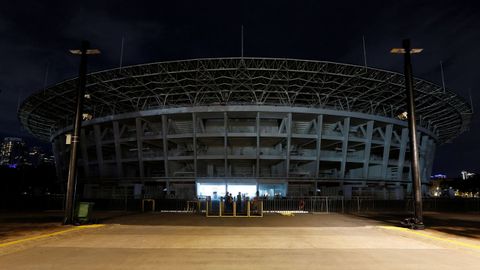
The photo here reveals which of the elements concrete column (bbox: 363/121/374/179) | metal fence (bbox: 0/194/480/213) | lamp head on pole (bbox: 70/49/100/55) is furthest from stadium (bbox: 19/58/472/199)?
lamp head on pole (bbox: 70/49/100/55)

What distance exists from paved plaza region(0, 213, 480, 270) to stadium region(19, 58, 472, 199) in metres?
29.2

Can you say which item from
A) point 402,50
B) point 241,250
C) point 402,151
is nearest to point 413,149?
point 402,50

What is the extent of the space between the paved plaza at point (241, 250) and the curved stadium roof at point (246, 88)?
29198 mm

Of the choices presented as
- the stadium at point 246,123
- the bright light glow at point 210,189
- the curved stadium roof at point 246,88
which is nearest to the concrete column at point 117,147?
the stadium at point 246,123

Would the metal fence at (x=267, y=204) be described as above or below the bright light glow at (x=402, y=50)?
below

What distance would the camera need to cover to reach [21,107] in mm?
55844

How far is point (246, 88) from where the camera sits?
157ft

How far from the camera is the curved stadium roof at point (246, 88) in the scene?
41.3 metres

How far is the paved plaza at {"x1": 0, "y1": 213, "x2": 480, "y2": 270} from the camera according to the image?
7.84m

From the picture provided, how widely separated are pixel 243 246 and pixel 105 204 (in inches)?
808

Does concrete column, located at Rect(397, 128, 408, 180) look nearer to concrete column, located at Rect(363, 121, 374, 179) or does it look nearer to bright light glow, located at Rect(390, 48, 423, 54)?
concrete column, located at Rect(363, 121, 374, 179)

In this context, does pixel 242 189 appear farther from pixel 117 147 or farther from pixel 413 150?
pixel 413 150

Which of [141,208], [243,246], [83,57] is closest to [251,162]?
[141,208]

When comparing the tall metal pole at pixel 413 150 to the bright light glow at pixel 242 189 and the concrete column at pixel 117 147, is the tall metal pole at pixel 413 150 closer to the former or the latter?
the bright light glow at pixel 242 189
